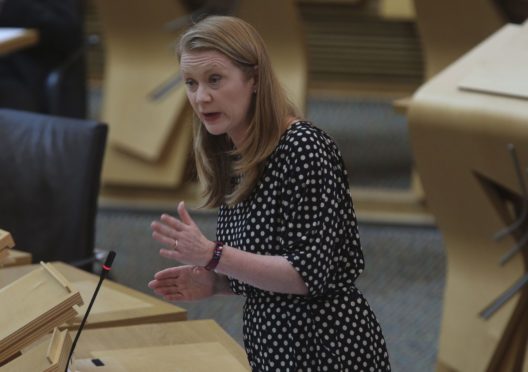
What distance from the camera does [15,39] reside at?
4.67m

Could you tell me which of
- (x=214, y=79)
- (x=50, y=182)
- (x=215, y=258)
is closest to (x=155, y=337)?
(x=215, y=258)

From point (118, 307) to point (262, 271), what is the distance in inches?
28.0

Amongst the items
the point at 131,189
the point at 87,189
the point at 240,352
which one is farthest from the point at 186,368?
the point at 131,189

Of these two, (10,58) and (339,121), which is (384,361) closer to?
(10,58)

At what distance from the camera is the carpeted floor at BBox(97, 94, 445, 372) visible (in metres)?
4.04

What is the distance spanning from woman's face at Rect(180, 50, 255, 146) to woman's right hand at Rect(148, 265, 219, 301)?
1.01ft

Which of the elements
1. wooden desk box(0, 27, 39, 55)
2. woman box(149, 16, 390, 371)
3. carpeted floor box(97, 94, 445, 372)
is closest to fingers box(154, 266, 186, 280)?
woman box(149, 16, 390, 371)

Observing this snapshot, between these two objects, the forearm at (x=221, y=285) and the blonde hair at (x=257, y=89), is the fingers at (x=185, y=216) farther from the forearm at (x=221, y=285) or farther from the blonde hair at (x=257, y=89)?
the forearm at (x=221, y=285)

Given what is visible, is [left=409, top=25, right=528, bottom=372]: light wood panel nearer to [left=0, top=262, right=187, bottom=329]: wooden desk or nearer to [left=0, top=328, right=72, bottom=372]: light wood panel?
[left=0, top=262, right=187, bottom=329]: wooden desk

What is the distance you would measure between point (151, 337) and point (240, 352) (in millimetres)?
210

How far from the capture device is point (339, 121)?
297 inches

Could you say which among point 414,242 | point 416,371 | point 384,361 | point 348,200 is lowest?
point 414,242

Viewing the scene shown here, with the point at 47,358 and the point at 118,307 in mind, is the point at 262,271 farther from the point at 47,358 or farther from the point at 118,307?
the point at 118,307

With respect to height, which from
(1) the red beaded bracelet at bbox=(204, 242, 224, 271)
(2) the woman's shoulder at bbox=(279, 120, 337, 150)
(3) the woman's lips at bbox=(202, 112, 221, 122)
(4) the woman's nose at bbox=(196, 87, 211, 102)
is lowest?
(1) the red beaded bracelet at bbox=(204, 242, 224, 271)
